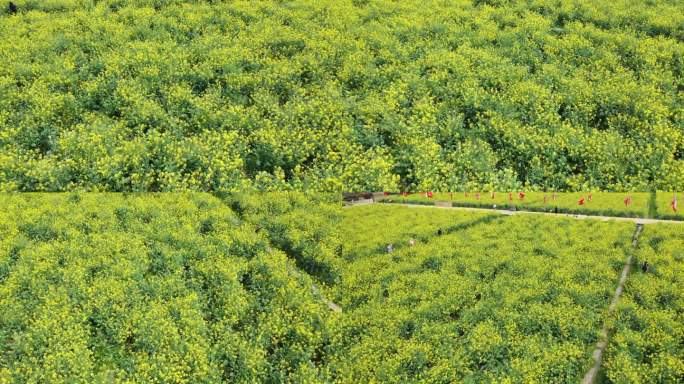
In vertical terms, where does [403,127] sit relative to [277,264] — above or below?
above

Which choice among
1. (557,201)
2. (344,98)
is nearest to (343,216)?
(344,98)

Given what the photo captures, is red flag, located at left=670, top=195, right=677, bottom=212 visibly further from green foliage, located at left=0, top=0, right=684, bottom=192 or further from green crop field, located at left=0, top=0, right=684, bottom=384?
green foliage, located at left=0, top=0, right=684, bottom=192

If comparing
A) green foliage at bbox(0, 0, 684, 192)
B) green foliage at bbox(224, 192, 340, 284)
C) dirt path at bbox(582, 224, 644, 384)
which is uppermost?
green foliage at bbox(0, 0, 684, 192)

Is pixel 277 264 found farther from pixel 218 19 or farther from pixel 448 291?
pixel 218 19

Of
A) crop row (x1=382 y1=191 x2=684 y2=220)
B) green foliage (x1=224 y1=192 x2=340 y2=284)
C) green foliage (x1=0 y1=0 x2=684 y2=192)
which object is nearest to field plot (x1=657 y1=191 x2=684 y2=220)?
crop row (x1=382 y1=191 x2=684 y2=220)

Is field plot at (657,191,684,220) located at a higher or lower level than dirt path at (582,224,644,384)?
higher

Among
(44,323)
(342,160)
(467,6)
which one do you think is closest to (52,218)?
(44,323)

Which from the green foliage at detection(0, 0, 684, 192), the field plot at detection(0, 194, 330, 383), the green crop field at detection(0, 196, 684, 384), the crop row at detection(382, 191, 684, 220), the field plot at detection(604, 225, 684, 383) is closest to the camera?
the field plot at detection(0, 194, 330, 383)
